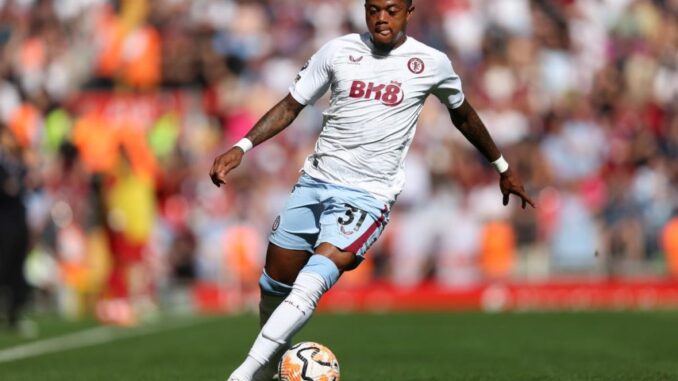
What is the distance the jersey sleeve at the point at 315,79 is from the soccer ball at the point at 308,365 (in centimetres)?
156

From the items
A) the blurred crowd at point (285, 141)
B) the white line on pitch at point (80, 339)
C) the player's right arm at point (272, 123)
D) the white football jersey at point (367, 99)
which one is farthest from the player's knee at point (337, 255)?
the blurred crowd at point (285, 141)

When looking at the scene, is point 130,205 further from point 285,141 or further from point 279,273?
point 279,273

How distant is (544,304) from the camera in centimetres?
2166

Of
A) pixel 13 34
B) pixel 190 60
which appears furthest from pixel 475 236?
pixel 13 34

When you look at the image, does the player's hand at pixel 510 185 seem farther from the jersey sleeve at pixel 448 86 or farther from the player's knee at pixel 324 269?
the player's knee at pixel 324 269

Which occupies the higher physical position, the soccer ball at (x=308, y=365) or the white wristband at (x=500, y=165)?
the white wristband at (x=500, y=165)

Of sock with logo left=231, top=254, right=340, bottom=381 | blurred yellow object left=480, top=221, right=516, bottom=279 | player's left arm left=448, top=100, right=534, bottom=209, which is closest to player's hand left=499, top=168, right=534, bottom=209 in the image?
player's left arm left=448, top=100, right=534, bottom=209

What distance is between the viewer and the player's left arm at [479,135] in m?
8.99

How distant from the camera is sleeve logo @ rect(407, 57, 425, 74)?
860 centimetres

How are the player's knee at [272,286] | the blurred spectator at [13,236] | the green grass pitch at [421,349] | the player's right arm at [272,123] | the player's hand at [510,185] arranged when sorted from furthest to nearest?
the blurred spectator at [13,236]
the green grass pitch at [421,349]
the player's hand at [510,185]
the player's knee at [272,286]
the player's right arm at [272,123]

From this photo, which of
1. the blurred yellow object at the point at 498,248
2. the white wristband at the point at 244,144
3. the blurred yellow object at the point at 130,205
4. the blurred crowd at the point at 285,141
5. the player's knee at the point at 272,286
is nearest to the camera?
the white wristband at the point at 244,144

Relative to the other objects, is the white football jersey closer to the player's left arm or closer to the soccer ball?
the player's left arm

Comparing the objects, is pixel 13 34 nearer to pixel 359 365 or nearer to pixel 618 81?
pixel 618 81

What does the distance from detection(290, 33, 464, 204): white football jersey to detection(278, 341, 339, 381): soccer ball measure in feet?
3.54
